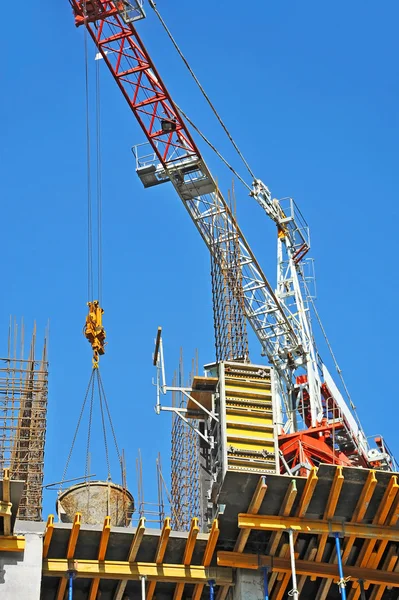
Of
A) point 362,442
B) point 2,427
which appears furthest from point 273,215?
point 2,427

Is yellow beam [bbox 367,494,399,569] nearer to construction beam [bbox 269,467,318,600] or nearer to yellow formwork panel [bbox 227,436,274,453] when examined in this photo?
construction beam [bbox 269,467,318,600]

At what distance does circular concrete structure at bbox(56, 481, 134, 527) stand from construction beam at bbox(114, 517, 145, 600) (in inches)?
118

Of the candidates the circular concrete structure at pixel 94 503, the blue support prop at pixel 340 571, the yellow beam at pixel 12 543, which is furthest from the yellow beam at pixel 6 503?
the blue support prop at pixel 340 571

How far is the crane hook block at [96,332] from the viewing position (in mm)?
45906

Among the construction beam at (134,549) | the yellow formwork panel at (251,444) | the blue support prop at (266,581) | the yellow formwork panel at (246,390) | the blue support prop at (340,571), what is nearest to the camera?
the blue support prop at (340,571)

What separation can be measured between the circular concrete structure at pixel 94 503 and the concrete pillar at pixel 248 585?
4357 mm

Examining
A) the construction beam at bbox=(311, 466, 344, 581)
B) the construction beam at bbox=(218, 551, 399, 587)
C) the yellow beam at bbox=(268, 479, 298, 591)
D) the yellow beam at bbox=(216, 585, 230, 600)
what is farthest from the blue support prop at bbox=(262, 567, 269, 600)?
the construction beam at bbox=(311, 466, 344, 581)

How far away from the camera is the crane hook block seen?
4591 centimetres

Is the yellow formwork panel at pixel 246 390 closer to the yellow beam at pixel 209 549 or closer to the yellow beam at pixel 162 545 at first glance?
the yellow beam at pixel 209 549

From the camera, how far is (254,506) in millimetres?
37625

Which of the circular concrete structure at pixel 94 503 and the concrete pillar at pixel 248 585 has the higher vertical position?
the circular concrete structure at pixel 94 503

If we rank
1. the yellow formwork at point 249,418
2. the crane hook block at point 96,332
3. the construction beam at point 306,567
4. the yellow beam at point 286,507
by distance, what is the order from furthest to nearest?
the crane hook block at point 96,332 → the yellow formwork at point 249,418 → the construction beam at point 306,567 → the yellow beam at point 286,507

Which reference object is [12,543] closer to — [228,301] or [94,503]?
[94,503]

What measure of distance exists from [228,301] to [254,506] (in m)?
16.8
